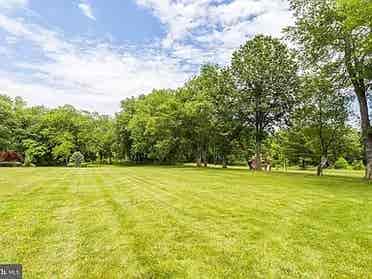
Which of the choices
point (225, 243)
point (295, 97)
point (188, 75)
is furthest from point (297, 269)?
point (188, 75)

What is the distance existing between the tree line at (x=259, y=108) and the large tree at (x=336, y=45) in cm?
5

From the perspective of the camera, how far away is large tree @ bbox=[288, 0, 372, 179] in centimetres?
1528

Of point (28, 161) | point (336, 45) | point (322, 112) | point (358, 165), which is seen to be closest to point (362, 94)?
point (336, 45)

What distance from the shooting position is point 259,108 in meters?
25.9

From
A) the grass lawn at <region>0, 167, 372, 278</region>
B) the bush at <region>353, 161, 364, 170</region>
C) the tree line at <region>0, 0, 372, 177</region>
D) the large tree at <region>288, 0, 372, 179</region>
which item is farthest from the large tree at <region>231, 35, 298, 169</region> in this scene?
the bush at <region>353, 161, 364, 170</region>

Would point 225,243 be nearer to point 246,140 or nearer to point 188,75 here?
point 246,140

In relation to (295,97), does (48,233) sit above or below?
below

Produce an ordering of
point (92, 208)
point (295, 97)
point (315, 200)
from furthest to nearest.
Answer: point (295, 97) → point (315, 200) → point (92, 208)

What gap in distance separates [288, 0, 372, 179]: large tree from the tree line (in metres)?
0.05

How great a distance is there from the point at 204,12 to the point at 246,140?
13.7m

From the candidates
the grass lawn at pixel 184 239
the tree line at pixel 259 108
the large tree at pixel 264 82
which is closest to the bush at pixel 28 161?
the tree line at pixel 259 108

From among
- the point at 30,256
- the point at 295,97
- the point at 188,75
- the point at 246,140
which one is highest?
the point at 188,75

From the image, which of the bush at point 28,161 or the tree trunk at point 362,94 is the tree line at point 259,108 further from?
the bush at point 28,161

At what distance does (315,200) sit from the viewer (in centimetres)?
877
